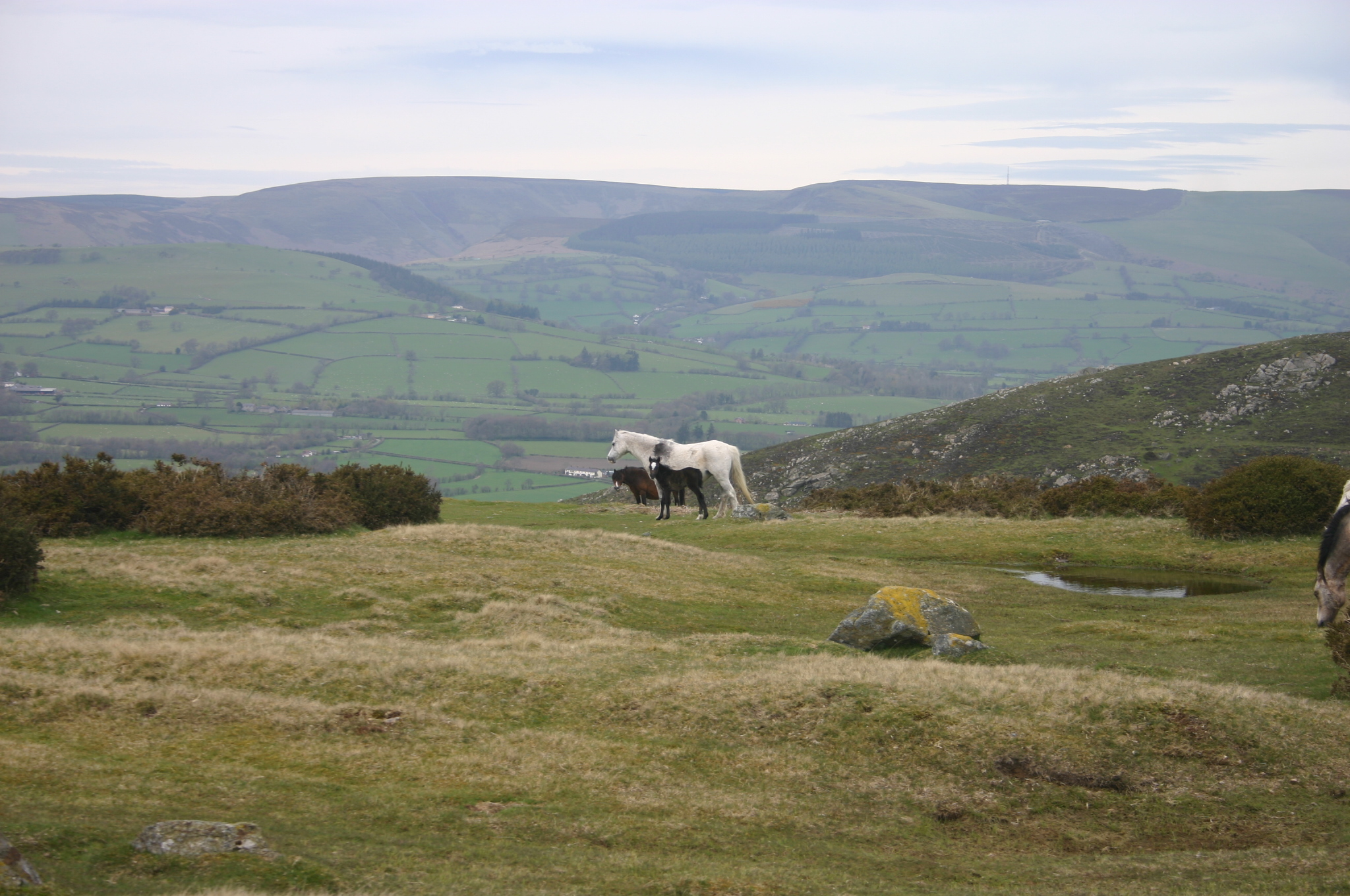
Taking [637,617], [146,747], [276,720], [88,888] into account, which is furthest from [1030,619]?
[88,888]

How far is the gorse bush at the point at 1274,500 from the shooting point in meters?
28.6

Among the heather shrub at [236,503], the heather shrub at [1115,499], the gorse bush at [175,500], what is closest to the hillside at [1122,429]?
the heather shrub at [1115,499]

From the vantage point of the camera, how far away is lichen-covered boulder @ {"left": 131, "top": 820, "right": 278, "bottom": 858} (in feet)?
27.1

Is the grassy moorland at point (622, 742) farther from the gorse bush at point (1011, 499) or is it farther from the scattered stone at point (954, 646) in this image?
the gorse bush at point (1011, 499)

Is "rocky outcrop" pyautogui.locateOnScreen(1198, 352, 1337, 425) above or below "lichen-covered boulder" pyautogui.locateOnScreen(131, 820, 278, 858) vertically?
above

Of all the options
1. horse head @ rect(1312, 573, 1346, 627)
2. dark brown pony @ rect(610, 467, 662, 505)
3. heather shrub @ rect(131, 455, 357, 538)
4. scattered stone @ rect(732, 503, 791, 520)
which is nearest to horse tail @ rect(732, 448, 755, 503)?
scattered stone @ rect(732, 503, 791, 520)

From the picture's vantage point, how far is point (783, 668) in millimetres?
15359

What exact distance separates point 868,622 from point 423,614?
323 inches

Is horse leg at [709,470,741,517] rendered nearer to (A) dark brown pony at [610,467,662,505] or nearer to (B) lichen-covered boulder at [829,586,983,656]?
(A) dark brown pony at [610,467,662,505]

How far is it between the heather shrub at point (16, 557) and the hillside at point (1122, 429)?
4184cm

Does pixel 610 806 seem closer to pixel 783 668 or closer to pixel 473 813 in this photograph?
pixel 473 813

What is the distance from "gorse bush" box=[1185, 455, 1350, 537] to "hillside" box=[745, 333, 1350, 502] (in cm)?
2035

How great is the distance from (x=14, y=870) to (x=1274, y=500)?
101ft

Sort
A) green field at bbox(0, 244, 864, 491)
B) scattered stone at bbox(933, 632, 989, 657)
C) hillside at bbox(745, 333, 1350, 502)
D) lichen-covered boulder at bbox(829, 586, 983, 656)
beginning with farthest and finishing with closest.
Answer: green field at bbox(0, 244, 864, 491)
hillside at bbox(745, 333, 1350, 502)
lichen-covered boulder at bbox(829, 586, 983, 656)
scattered stone at bbox(933, 632, 989, 657)
